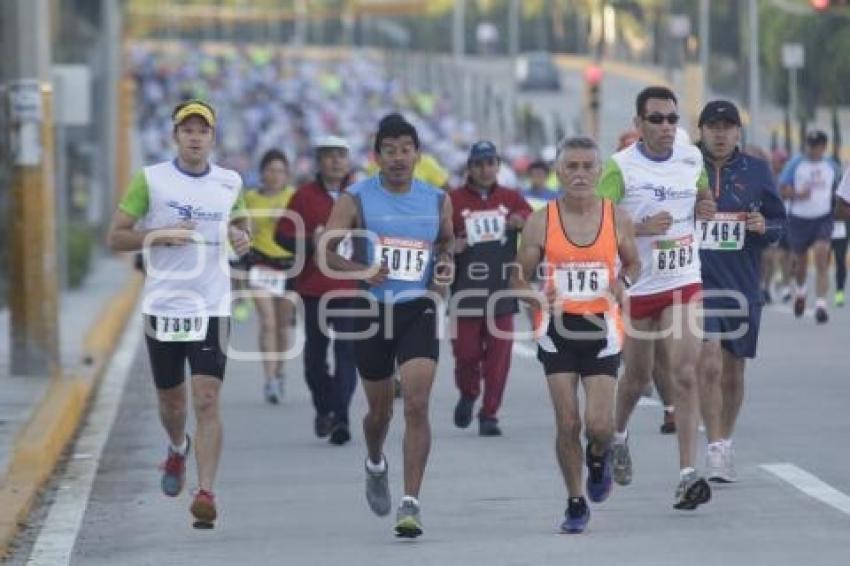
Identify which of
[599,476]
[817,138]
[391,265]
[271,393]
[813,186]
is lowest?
[271,393]

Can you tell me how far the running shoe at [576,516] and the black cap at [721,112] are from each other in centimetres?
267

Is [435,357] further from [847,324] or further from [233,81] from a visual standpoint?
[233,81]

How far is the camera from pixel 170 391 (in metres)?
13.9

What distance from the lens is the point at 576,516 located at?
40.6 ft

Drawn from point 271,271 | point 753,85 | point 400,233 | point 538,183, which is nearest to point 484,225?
point 271,271

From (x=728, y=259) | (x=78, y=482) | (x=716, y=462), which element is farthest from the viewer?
(x=78, y=482)

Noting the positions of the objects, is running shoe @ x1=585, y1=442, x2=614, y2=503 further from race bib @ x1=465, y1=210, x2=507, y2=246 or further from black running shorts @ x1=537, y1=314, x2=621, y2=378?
race bib @ x1=465, y1=210, x2=507, y2=246

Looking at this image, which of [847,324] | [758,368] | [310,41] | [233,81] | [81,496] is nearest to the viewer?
[81,496]

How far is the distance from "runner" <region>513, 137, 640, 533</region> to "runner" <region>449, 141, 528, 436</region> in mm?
5013

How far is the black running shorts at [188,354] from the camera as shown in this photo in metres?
13.3

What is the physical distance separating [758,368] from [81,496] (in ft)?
28.3

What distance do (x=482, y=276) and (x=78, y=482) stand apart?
3.78 meters

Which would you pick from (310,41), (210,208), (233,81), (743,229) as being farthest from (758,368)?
(310,41)

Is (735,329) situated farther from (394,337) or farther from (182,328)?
(182,328)
